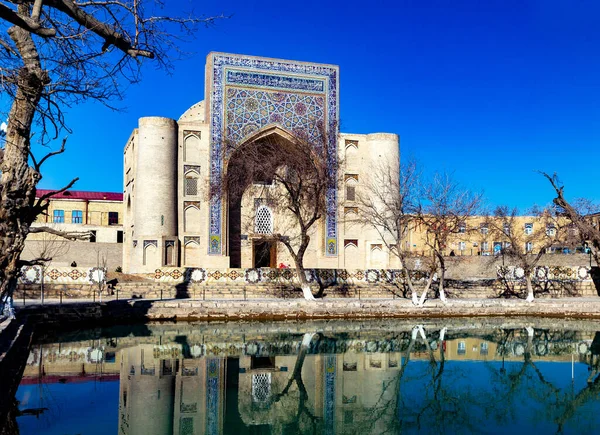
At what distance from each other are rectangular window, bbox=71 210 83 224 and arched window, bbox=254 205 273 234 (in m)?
12.2

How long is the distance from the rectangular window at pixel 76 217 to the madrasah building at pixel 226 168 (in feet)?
25.1

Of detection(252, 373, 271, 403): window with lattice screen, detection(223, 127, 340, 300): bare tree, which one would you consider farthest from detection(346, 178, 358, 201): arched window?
detection(252, 373, 271, 403): window with lattice screen

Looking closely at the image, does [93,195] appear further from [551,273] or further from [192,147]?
[551,273]

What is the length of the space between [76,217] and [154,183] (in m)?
11.6

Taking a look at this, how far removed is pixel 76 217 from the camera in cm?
3142

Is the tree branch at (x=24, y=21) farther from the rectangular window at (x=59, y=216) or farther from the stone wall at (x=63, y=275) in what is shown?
the rectangular window at (x=59, y=216)

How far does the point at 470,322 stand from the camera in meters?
15.6

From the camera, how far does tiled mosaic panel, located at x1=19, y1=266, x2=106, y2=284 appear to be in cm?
1769

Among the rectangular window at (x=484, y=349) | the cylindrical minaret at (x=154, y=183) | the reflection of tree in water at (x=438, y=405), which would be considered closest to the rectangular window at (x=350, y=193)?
the cylindrical minaret at (x=154, y=183)

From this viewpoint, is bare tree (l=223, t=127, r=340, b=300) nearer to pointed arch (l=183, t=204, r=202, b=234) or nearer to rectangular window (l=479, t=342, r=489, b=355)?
pointed arch (l=183, t=204, r=202, b=234)

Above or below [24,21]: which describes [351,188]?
above

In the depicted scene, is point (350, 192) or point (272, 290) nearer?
point (272, 290)

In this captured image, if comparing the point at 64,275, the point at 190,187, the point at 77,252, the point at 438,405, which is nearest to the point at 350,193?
the point at 190,187

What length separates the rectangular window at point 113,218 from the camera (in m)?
32.4
